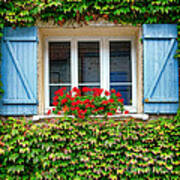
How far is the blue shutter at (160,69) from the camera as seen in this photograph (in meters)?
3.71

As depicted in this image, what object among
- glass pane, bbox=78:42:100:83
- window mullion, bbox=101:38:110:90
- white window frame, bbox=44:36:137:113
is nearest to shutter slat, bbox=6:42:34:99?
white window frame, bbox=44:36:137:113

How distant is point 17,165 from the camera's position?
3518 mm

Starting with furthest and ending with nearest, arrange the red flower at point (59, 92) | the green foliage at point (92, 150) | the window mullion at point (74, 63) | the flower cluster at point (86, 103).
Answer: the window mullion at point (74, 63) < the red flower at point (59, 92) < the flower cluster at point (86, 103) < the green foliage at point (92, 150)

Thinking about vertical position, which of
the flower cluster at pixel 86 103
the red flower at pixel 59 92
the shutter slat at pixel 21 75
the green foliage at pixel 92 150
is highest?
the shutter slat at pixel 21 75

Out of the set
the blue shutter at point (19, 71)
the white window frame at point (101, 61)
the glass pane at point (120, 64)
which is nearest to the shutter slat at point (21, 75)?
the blue shutter at point (19, 71)

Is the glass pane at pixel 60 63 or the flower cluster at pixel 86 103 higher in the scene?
the glass pane at pixel 60 63

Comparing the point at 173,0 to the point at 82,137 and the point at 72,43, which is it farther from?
the point at 82,137

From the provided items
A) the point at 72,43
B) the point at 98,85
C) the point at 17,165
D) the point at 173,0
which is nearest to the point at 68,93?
the point at 98,85

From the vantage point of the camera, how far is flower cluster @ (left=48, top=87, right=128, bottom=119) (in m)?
3.63

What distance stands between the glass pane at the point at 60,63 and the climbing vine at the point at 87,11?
1.50 ft

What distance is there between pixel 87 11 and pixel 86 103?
1.45 m

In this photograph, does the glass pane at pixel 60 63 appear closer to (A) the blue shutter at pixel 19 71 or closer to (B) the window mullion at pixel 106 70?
(A) the blue shutter at pixel 19 71

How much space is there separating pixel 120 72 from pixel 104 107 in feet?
2.39

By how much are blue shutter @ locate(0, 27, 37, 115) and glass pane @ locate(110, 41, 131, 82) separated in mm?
1296
